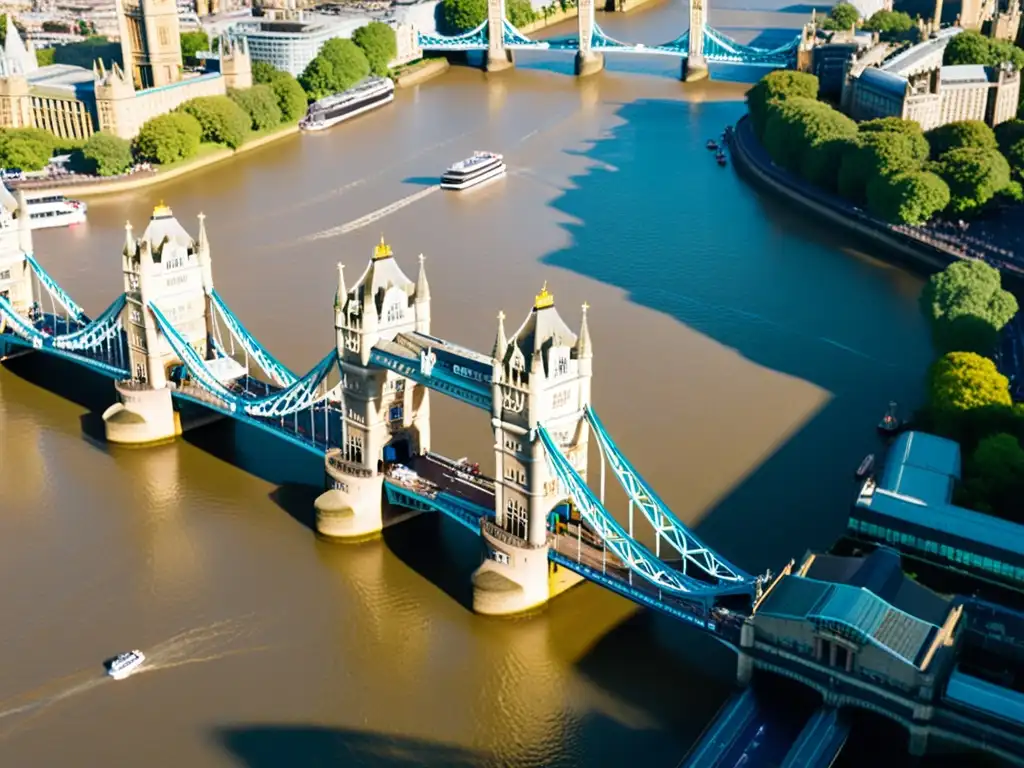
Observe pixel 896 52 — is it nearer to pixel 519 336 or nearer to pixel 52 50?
pixel 52 50

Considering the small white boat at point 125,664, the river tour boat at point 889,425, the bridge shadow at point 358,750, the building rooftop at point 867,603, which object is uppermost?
the building rooftop at point 867,603

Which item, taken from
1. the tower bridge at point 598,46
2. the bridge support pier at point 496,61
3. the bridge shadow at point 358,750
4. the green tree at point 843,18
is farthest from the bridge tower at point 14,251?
the green tree at point 843,18

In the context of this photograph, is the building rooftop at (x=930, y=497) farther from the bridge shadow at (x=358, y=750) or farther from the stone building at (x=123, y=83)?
the stone building at (x=123, y=83)

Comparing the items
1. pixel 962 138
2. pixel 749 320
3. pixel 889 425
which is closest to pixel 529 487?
pixel 889 425

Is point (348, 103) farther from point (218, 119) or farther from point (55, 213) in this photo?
point (55, 213)

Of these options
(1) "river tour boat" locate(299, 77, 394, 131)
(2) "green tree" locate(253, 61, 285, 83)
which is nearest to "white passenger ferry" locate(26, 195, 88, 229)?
(1) "river tour boat" locate(299, 77, 394, 131)

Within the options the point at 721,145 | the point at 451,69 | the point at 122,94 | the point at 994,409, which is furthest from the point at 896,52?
the point at 994,409

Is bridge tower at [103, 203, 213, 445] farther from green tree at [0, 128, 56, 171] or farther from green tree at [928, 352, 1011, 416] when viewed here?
green tree at [0, 128, 56, 171]
